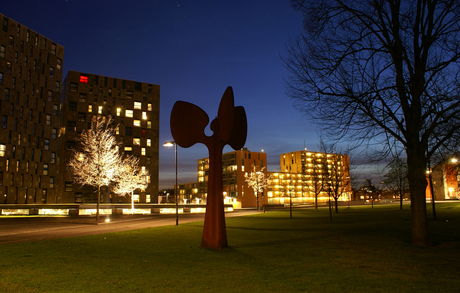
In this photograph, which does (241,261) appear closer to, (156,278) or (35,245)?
(156,278)

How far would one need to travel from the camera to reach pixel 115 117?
71.3 metres

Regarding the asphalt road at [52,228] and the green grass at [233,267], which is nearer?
the green grass at [233,267]

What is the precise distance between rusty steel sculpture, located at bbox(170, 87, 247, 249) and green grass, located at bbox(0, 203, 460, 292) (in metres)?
0.86

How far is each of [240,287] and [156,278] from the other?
2146 mm

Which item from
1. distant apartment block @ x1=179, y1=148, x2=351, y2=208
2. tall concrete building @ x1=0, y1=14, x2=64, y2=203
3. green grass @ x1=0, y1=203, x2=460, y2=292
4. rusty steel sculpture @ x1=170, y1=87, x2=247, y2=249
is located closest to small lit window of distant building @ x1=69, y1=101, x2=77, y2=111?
tall concrete building @ x1=0, y1=14, x2=64, y2=203

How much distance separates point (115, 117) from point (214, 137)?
209ft

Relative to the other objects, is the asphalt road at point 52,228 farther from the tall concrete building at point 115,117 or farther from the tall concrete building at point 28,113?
the tall concrete building at point 115,117

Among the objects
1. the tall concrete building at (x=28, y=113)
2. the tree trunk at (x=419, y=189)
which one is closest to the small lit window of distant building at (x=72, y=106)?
the tall concrete building at (x=28, y=113)

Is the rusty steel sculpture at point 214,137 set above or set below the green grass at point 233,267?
above

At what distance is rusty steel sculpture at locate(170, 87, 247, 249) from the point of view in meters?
12.2

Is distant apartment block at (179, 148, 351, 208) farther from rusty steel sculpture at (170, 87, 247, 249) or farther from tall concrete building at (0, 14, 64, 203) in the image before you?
Answer: rusty steel sculpture at (170, 87, 247, 249)

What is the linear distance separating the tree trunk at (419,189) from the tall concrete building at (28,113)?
5881cm

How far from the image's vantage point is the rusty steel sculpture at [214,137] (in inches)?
479

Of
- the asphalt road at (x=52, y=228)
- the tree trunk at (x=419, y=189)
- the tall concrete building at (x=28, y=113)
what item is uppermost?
the tall concrete building at (x=28, y=113)
